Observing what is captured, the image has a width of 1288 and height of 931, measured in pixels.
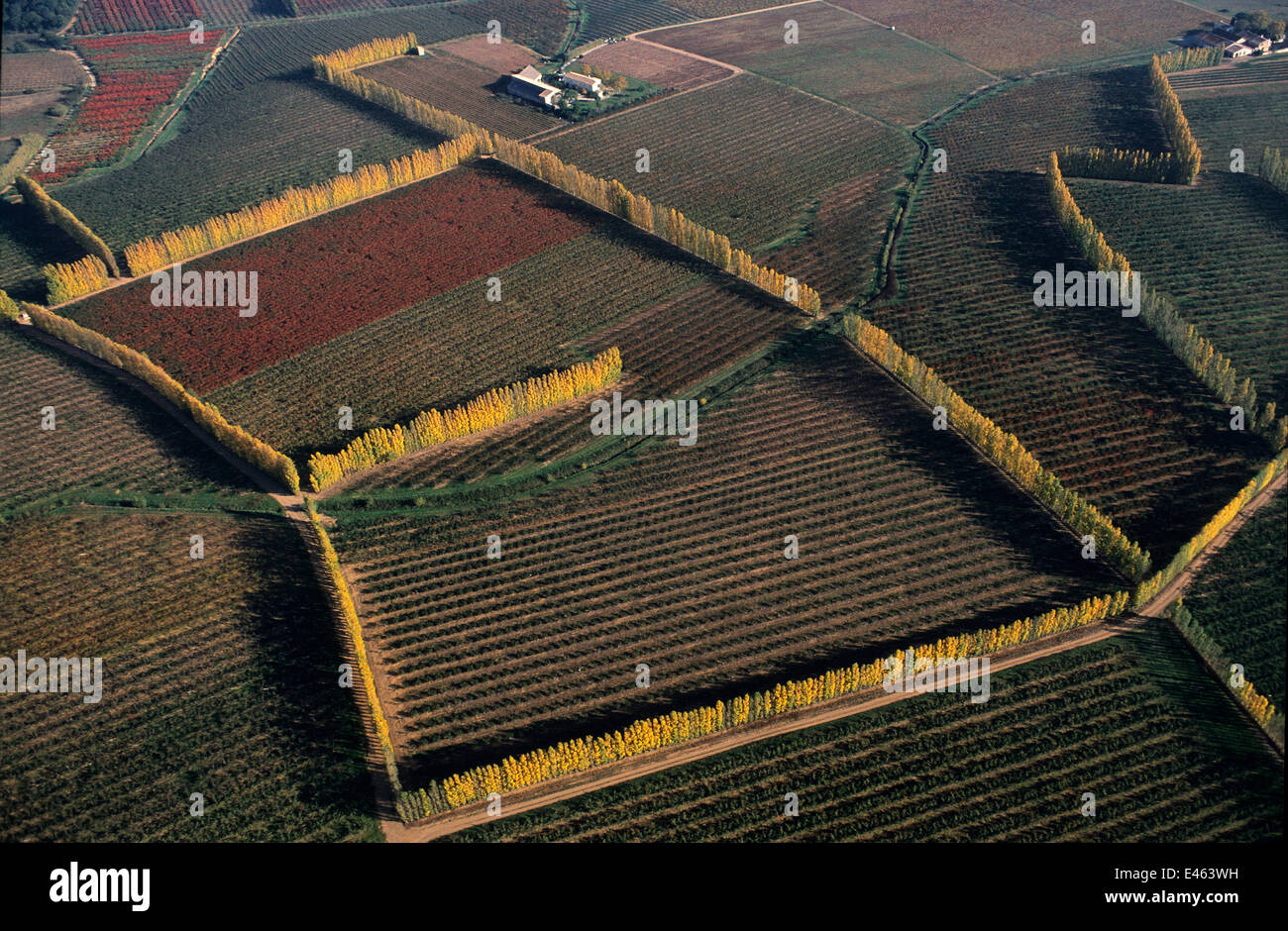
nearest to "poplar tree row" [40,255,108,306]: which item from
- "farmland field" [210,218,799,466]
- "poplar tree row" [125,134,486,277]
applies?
"poplar tree row" [125,134,486,277]

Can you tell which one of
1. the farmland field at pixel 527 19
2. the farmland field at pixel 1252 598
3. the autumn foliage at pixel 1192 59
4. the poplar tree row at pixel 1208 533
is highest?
the farmland field at pixel 527 19

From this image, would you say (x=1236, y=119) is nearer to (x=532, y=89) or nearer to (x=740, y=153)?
(x=740, y=153)

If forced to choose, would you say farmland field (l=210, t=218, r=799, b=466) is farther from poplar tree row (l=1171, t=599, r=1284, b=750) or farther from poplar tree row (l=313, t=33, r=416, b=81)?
poplar tree row (l=313, t=33, r=416, b=81)

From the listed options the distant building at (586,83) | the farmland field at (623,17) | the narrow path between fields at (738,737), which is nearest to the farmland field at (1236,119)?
the narrow path between fields at (738,737)

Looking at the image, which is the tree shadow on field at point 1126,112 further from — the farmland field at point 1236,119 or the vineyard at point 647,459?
the farmland field at point 1236,119

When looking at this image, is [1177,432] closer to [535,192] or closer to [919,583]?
[919,583]

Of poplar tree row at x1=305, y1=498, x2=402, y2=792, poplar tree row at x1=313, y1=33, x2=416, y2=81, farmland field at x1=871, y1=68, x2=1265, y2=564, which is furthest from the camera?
poplar tree row at x1=313, y1=33, x2=416, y2=81

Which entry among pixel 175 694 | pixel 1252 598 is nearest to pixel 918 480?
pixel 1252 598
